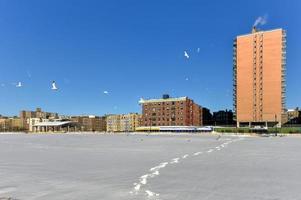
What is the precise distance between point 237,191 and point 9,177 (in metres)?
12.8

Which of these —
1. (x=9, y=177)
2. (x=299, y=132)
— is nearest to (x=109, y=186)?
(x=9, y=177)

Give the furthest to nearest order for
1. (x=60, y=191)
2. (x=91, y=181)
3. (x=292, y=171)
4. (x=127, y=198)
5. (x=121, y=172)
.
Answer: (x=292, y=171), (x=121, y=172), (x=91, y=181), (x=60, y=191), (x=127, y=198)

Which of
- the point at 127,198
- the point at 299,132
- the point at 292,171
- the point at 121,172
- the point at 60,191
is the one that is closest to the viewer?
the point at 127,198

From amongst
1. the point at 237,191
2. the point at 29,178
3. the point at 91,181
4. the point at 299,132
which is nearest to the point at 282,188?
the point at 237,191

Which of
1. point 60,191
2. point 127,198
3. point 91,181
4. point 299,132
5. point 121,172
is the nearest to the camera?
point 127,198

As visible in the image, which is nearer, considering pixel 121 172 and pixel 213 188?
pixel 213 188

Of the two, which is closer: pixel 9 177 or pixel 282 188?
pixel 282 188

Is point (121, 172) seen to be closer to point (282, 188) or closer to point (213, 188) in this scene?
point (213, 188)

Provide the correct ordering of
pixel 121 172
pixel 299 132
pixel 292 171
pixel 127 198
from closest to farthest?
pixel 127 198, pixel 121 172, pixel 292 171, pixel 299 132

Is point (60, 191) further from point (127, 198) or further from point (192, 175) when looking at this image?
point (192, 175)

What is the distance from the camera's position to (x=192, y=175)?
24.0 m

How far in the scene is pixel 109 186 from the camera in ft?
63.8

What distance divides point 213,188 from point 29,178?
10320mm

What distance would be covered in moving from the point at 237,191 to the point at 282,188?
2611 mm
